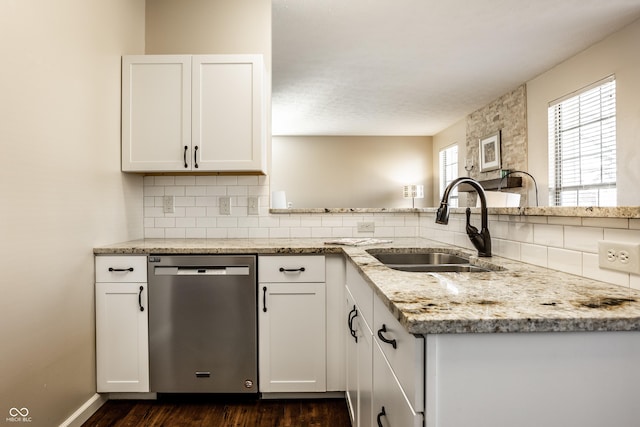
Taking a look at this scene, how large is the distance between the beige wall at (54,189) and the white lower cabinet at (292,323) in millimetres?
910

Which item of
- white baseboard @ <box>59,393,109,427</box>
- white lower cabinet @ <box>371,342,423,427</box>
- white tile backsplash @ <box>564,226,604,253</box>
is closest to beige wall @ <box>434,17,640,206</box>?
white tile backsplash @ <box>564,226,604,253</box>

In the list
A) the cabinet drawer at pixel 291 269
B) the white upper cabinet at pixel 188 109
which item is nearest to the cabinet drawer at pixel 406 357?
the cabinet drawer at pixel 291 269

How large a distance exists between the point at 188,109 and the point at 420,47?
112 inches

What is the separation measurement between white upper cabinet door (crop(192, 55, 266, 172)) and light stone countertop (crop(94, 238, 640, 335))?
131 centimetres

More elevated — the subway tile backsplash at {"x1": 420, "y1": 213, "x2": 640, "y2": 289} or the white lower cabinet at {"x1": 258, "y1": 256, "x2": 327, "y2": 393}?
the subway tile backsplash at {"x1": 420, "y1": 213, "x2": 640, "y2": 289}

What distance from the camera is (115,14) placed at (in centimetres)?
223

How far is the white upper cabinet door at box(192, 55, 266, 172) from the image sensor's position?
229 cm

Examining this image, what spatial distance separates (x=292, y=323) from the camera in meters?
2.01

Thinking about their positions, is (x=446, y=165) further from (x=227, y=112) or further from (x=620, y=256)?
(x=620, y=256)

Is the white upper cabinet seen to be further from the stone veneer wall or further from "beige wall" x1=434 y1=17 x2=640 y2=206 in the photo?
the stone veneer wall

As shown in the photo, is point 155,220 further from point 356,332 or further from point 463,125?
point 463,125

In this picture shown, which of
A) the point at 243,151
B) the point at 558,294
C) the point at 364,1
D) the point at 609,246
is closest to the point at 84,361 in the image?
the point at 243,151

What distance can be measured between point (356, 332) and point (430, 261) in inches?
25.0

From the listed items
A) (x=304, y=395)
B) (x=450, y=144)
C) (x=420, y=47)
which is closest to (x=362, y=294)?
A: (x=304, y=395)
